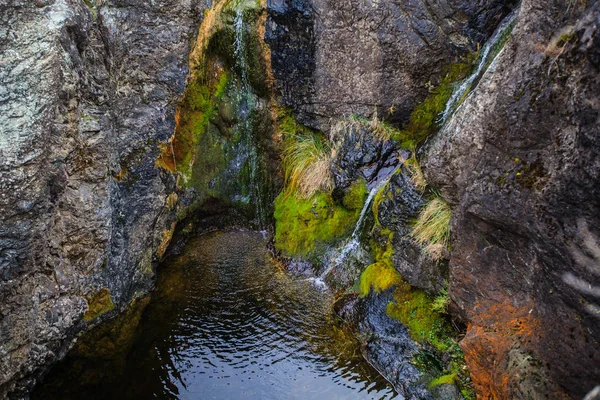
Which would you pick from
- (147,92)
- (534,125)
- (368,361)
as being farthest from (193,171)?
(534,125)

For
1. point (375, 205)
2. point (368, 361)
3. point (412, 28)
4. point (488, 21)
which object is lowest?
point (368, 361)

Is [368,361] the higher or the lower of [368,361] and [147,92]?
the lower

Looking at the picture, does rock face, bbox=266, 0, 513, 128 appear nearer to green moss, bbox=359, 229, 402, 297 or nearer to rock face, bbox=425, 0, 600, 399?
green moss, bbox=359, 229, 402, 297


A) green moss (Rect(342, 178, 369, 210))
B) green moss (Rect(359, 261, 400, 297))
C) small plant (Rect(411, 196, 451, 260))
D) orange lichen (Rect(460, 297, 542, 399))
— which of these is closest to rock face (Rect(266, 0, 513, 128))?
green moss (Rect(342, 178, 369, 210))

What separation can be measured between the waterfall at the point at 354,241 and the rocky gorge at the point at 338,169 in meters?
0.04

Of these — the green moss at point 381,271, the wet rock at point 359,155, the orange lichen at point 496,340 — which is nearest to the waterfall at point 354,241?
the wet rock at point 359,155

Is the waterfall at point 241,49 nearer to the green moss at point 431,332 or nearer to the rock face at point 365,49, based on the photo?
the rock face at point 365,49

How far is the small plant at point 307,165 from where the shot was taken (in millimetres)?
6602

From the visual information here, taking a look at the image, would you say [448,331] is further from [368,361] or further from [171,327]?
[171,327]

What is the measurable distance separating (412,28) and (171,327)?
5.11 metres

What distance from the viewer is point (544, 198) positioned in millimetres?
2775

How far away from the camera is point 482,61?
5.67 meters

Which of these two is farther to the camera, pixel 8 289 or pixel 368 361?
pixel 368 361

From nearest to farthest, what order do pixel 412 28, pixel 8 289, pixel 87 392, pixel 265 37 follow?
1. pixel 8 289
2. pixel 87 392
3. pixel 412 28
4. pixel 265 37
